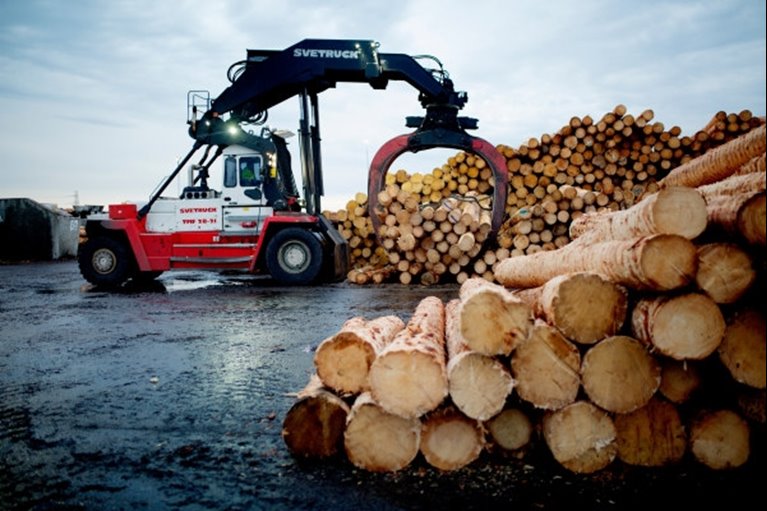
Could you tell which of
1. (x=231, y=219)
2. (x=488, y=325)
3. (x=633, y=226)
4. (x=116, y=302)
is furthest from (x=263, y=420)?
(x=231, y=219)

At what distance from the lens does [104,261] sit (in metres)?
10.8

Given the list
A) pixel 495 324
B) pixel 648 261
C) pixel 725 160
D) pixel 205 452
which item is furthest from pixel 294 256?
pixel 648 261

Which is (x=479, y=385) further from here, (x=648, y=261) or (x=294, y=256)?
(x=294, y=256)

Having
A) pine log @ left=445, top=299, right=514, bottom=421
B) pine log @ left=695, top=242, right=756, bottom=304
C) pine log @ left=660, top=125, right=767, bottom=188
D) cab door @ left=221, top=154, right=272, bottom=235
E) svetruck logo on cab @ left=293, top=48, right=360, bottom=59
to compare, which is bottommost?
pine log @ left=445, top=299, right=514, bottom=421

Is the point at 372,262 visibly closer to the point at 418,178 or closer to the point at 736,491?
the point at 418,178

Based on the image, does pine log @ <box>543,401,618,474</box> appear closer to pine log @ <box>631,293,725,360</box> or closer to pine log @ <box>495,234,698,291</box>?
pine log @ <box>631,293,725,360</box>

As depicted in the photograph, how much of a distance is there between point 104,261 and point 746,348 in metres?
11.0

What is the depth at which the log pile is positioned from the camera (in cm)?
977

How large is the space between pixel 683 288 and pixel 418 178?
10.00 metres

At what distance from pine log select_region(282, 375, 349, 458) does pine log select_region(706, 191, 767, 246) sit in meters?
1.95

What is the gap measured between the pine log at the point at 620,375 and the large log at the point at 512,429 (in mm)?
341

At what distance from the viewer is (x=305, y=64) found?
10797 millimetres

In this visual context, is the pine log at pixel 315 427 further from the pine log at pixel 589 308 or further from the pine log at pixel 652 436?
the pine log at pixel 652 436

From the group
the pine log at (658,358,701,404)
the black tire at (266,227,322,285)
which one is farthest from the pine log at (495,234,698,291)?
the black tire at (266,227,322,285)
